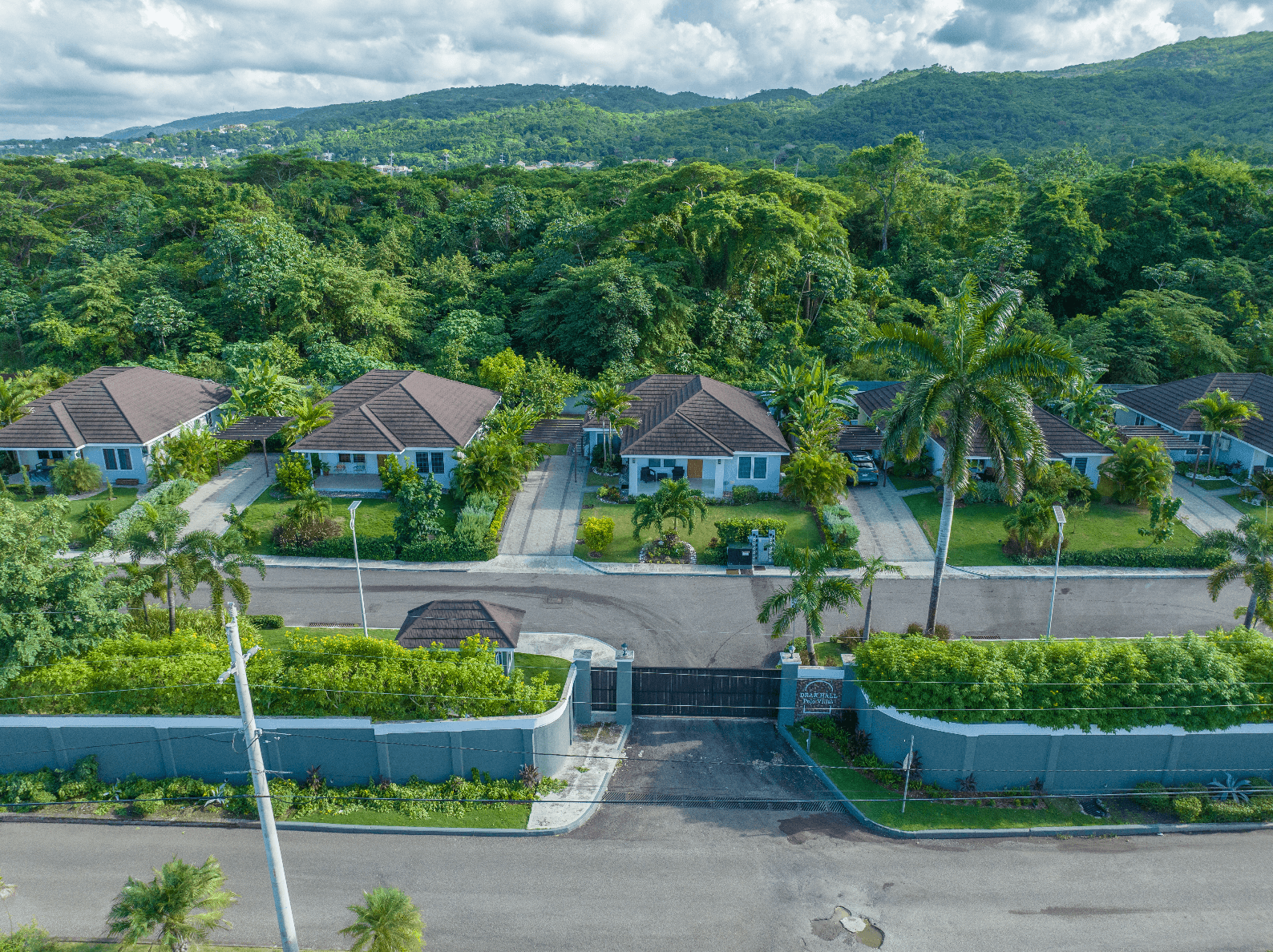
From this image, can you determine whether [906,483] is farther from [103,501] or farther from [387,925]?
[103,501]

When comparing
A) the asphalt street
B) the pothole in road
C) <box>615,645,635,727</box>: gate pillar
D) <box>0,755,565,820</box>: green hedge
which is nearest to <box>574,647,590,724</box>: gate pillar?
<box>615,645,635,727</box>: gate pillar

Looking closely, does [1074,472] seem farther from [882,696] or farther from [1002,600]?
[882,696]

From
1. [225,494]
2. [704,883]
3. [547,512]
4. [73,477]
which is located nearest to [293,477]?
[225,494]

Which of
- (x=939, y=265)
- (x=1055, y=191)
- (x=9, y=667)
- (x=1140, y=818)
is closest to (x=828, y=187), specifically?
(x=939, y=265)

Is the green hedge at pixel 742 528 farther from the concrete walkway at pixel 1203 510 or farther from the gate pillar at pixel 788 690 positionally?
the concrete walkway at pixel 1203 510

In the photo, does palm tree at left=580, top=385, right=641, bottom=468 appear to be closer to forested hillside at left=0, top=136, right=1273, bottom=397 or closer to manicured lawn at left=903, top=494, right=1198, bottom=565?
forested hillside at left=0, top=136, right=1273, bottom=397

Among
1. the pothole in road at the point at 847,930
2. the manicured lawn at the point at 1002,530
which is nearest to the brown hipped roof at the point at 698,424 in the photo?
the manicured lawn at the point at 1002,530
